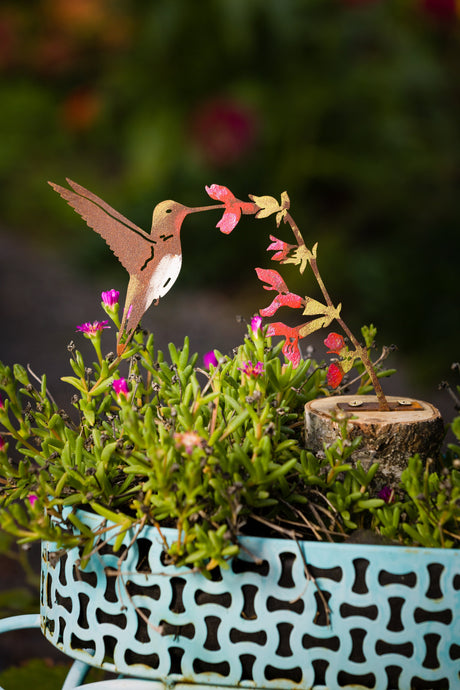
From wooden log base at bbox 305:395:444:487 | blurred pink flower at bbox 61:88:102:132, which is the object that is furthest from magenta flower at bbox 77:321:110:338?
blurred pink flower at bbox 61:88:102:132

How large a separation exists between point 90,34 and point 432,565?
4390mm

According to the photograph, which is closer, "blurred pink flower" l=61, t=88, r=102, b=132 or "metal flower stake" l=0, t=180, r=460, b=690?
"metal flower stake" l=0, t=180, r=460, b=690

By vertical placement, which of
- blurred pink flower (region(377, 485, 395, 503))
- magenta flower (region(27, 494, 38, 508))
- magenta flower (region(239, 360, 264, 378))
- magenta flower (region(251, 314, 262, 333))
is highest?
magenta flower (region(251, 314, 262, 333))

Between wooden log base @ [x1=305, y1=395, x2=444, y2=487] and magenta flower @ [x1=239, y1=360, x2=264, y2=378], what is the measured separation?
0.19ft

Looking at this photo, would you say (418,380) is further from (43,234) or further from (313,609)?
(43,234)

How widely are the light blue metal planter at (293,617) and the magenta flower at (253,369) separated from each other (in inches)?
6.9

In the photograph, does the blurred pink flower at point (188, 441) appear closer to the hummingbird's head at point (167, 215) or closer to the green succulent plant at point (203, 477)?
the green succulent plant at point (203, 477)

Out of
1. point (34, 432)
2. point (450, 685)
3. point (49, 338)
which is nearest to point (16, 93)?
point (49, 338)

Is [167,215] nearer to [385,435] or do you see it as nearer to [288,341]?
[288,341]

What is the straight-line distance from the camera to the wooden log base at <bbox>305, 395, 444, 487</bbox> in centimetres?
65

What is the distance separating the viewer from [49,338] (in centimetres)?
356

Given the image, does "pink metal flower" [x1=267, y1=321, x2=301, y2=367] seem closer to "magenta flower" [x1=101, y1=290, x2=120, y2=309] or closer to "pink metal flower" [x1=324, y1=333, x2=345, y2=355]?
"pink metal flower" [x1=324, y1=333, x2=345, y2=355]

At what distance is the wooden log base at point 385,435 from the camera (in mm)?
648

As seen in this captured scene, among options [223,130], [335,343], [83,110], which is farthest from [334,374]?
[83,110]
